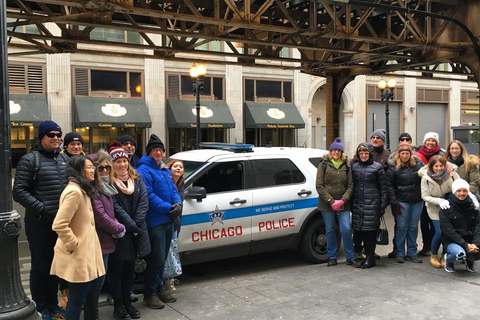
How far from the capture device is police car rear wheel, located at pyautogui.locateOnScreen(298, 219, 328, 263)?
718 centimetres

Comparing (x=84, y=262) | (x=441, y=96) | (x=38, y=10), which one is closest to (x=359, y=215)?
(x=84, y=262)

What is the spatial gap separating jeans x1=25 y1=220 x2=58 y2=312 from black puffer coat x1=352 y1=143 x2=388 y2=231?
13.9ft

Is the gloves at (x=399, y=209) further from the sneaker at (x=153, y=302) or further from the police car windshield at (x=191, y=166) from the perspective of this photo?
the sneaker at (x=153, y=302)

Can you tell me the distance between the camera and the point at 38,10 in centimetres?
1205

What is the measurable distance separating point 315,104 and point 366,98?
3.57 metres

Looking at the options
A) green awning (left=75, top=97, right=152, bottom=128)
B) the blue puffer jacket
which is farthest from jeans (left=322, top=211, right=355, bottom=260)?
green awning (left=75, top=97, right=152, bottom=128)

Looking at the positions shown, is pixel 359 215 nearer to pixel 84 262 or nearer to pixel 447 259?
pixel 447 259

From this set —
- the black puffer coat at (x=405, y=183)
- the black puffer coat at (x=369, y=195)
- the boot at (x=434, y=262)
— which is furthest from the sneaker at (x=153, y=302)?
the boot at (x=434, y=262)

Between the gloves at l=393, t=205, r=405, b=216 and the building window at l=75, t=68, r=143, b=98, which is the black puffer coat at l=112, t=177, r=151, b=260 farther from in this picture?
the building window at l=75, t=68, r=143, b=98

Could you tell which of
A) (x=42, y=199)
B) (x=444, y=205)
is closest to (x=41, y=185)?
(x=42, y=199)

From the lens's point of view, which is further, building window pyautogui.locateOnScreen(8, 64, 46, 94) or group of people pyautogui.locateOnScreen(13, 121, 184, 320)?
building window pyautogui.locateOnScreen(8, 64, 46, 94)

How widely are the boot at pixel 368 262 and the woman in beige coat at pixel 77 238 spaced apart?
165 inches

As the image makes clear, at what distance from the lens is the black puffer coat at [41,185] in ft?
14.7

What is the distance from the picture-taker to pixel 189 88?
78.7 feet
